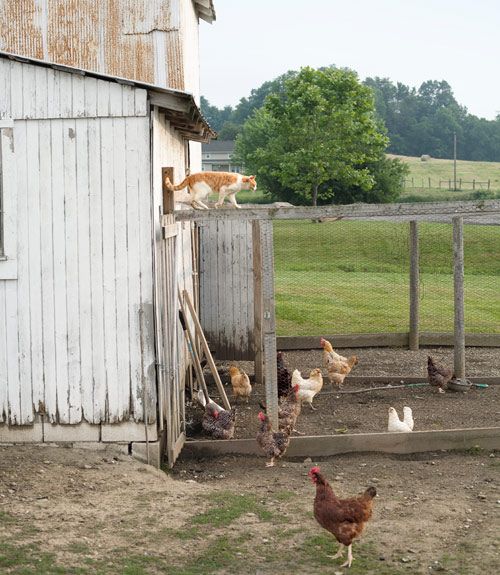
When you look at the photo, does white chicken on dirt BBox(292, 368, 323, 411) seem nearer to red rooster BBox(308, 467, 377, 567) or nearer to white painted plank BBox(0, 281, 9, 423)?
white painted plank BBox(0, 281, 9, 423)

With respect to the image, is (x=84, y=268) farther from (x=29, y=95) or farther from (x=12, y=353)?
(x=29, y=95)

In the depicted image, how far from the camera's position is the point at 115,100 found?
31.9 ft

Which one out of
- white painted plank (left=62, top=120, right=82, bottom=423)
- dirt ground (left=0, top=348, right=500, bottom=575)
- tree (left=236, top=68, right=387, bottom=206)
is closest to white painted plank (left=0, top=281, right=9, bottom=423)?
dirt ground (left=0, top=348, right=500, bottom=575)

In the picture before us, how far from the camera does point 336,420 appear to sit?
473 inches

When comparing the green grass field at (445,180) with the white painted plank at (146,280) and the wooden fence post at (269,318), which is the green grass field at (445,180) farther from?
the white painted plank at (146,280)

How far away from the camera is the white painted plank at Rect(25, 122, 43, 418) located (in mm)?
9812

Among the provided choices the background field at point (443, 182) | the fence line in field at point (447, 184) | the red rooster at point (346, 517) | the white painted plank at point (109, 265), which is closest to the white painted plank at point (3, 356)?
the white painted plank at point (109, 265)

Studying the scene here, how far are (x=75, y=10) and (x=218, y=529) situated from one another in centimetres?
667

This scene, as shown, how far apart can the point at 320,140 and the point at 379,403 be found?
154 feet

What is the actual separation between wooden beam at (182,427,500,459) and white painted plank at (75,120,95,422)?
4.35 ft

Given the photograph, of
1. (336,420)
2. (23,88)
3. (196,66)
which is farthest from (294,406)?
(196,66)

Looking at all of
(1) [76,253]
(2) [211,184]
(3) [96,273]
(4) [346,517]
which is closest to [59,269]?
(1) [76,253]

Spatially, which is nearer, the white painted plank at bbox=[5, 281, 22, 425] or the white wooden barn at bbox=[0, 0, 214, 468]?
the white wooden barn at bbox=[0, 0, 214, 468]

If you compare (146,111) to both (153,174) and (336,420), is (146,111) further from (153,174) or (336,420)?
(336,420)
